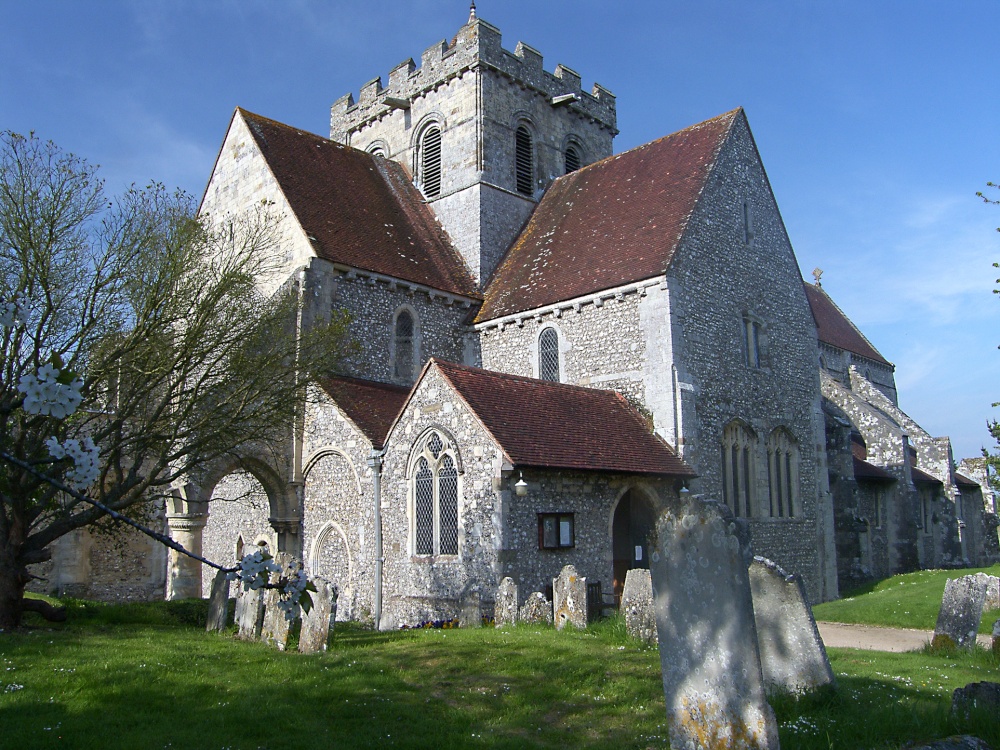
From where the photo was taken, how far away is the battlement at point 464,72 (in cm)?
2581

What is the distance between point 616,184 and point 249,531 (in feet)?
43.9

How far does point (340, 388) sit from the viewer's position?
19297 mm

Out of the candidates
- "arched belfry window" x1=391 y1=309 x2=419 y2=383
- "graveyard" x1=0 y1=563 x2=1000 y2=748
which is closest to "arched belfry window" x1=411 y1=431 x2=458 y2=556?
"graveyard" x1=0 y1=563 x2=1000 y2=748

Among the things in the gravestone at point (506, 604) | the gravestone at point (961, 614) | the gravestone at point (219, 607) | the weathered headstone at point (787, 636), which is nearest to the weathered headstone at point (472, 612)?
the gravestone at point (506, 604)

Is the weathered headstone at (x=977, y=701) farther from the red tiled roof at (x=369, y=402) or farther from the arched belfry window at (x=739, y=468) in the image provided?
the arched belfry window at (x=739, y=468)

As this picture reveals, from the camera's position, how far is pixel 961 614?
1136cm

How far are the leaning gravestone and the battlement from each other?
71.8 ft

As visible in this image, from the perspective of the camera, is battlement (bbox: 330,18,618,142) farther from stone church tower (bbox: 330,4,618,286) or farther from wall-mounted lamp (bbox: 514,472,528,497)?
wall-mounted lamp (bbox: 514,472,528,497)

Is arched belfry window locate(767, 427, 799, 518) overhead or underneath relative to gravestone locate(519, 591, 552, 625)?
overhead

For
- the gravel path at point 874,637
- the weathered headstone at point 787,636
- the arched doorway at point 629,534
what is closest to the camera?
the weathered headstone at point 787,636

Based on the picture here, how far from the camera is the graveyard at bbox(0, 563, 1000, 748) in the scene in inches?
279

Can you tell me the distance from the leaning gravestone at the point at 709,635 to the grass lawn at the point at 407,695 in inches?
29.2

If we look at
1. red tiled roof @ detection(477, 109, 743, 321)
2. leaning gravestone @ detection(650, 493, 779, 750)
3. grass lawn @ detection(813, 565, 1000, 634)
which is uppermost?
red tiled roof @ detection(477, 109, 743, 321)

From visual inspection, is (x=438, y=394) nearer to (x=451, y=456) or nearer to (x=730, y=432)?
(x=451, y=456)
